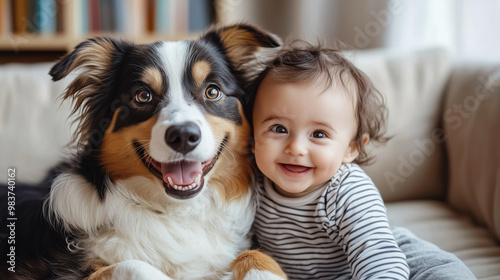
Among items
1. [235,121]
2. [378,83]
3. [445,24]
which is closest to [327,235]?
[235,121]

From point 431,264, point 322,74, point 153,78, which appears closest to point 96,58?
point 153,78

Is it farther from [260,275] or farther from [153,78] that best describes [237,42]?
[260,275]

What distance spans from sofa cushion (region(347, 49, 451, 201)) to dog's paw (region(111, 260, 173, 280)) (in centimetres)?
122

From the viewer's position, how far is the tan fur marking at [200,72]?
135cm

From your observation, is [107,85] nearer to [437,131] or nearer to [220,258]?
[220,258]

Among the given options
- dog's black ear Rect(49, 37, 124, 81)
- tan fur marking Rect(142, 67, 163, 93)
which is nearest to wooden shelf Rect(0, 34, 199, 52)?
dog's black ear Rect(49, 37, 124, 81)

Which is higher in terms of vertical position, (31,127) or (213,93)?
(213,93)

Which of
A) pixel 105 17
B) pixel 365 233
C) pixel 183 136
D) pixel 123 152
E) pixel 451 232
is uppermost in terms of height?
pixel 105 17

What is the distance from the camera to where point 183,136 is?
1182 millimetres

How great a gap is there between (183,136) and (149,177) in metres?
0.24

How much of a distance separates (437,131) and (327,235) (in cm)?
106

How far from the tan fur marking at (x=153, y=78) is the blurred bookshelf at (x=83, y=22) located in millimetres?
1570

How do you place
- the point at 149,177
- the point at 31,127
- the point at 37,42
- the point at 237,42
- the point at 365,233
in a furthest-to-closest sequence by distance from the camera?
the point at 37,42 < the point at 31,127 < the point at 237,42 < the point at 149,177 < the point at 365,233

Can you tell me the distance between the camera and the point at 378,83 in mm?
2168
